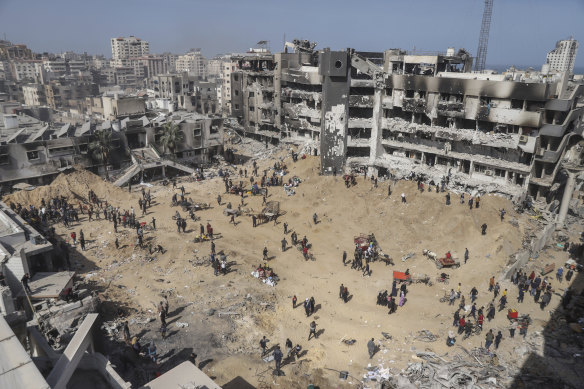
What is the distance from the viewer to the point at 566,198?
128 feet

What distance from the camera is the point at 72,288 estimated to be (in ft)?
86.5

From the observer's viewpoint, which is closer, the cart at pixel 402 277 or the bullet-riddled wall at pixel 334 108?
the cart at pixel 402 277

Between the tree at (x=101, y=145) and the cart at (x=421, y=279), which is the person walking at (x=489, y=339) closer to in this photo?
the cart at (x=421, y=279)

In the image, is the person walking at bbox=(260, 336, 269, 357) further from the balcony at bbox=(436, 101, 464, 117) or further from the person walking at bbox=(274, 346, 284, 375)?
the balcony at bbox=(436, 101, 464, 117)

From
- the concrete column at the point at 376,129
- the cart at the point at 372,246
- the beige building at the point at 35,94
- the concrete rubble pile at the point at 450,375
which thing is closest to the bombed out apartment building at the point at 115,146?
the concrete column at the point at 376,129

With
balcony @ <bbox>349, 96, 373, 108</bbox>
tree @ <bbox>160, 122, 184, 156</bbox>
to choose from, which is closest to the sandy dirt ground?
tree @ <bbox>160, 122, 184, 156</bbox>

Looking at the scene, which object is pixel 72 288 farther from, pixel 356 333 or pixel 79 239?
pixel 356 333

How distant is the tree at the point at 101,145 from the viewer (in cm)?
4978

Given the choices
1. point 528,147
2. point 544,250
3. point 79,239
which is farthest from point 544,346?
point 79,239

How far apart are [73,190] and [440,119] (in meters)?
42.0

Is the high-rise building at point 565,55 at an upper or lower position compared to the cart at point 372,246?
upper

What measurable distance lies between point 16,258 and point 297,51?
51.9 meters

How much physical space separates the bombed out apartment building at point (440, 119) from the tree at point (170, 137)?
1628 cm

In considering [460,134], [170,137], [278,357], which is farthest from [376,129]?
[278,357]
